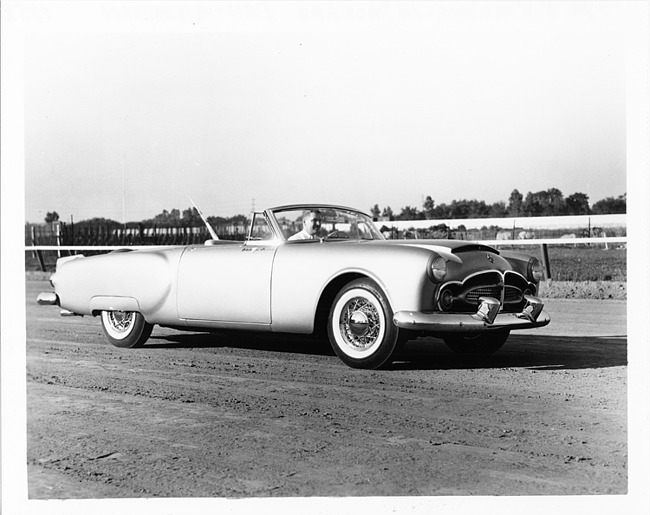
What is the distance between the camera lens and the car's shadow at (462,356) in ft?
19.6

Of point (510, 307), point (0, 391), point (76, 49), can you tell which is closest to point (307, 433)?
point (0, 391)

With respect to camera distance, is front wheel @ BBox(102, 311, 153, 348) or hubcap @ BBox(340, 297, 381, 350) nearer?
hubcap @ BBox(340, 297, 381, 350)

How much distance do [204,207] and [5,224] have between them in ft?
6.39

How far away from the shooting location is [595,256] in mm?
12398

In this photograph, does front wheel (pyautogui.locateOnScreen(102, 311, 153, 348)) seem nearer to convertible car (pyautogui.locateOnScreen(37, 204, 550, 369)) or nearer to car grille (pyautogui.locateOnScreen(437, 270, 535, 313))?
convertible car (pyautogui.locateOnScreen(37, 204, 550, 369))

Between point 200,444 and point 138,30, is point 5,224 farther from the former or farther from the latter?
point 200,444

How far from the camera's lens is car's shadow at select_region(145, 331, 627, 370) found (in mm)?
5988

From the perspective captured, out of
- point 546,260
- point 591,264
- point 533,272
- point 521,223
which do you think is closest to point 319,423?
point 533,272

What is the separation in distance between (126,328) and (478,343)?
3.21 m

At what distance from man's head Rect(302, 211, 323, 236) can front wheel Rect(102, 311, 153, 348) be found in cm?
174

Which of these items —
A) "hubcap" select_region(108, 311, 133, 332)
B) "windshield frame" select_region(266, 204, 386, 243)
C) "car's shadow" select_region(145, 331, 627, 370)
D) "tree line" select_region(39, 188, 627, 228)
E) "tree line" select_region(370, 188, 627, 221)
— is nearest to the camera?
"car's shadow" select_region(145, 331, 627, 370)

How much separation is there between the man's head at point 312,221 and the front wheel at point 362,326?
900 mm

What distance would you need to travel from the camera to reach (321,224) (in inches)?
259

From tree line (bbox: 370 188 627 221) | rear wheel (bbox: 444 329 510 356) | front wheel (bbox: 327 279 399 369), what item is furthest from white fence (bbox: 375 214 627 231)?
front wheel (bbox: 327 279 399 369)
